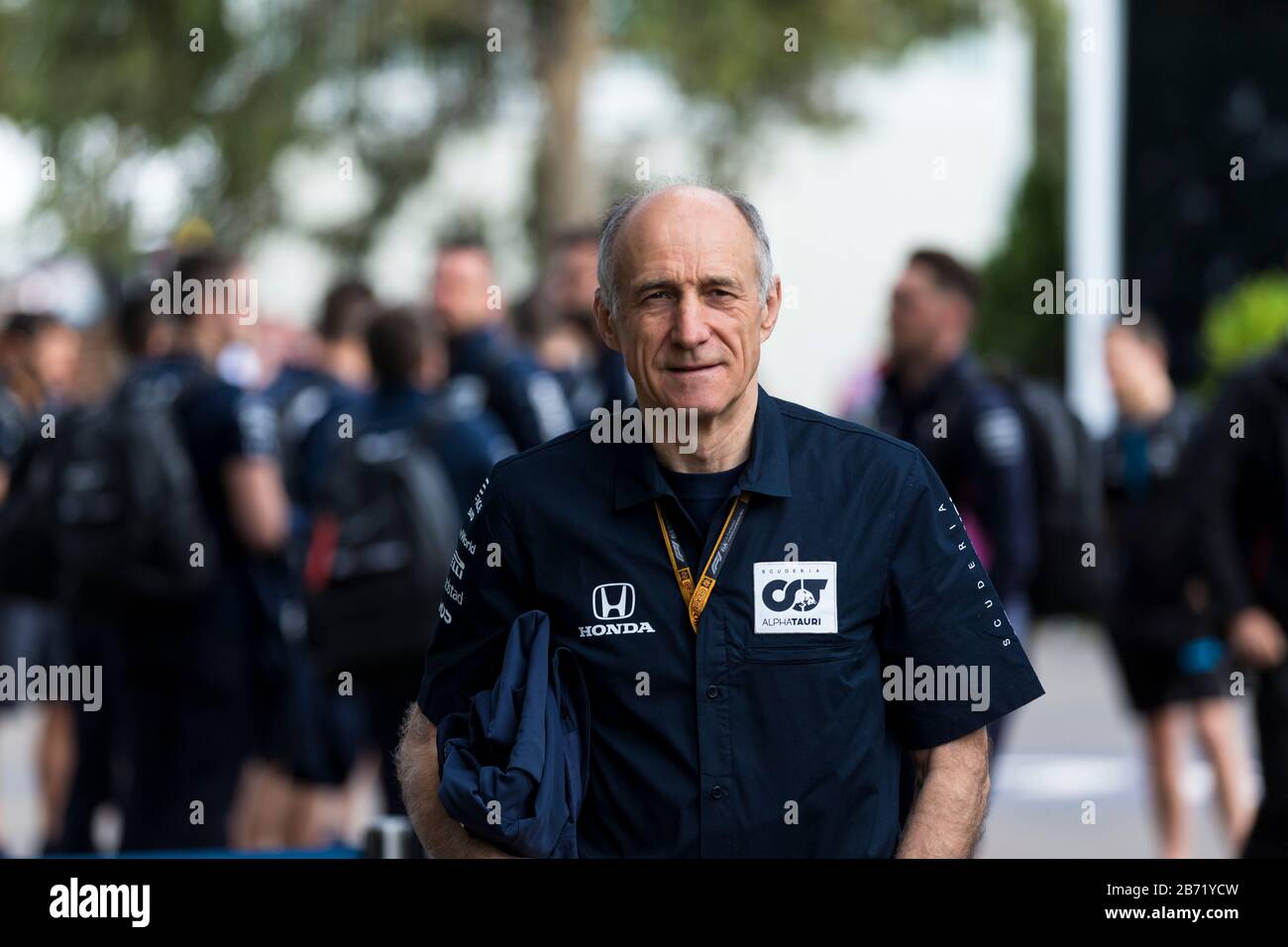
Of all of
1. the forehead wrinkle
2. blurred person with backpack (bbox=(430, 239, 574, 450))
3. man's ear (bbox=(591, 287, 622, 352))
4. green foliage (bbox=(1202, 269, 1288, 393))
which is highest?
green foliage (bbox=(1202, 269, 1288, 393))

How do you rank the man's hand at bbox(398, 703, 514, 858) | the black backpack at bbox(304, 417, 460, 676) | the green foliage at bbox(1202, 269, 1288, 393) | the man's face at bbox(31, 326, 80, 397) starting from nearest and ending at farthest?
1. the man's hand at bbox(398, 703, 514, 858)
2. the black backpack at bbox(304, 417, 460, 676)
3. the man's face at bbox(31, 326, 80, 397)
4. the green foliage at bbox(1202, 269, 1288, 393)

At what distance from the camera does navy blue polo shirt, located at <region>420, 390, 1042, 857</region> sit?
9.85ft

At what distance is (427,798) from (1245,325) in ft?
42.3

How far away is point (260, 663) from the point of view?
26.2ft

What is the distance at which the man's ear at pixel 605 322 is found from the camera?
3189mm

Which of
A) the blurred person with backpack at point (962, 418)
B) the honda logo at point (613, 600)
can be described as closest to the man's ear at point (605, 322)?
the honda logo at point (613, 600)

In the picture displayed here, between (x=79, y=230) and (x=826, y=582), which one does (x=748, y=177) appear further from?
(x=826, y=582)

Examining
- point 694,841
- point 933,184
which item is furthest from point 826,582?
point 933,184

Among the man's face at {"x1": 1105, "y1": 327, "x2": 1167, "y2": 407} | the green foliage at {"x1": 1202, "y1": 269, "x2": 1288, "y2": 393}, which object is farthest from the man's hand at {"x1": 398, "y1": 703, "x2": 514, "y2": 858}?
the green foliage at {"x1": 1202, "y1": 269, "x2": 1288, "y2": 393}

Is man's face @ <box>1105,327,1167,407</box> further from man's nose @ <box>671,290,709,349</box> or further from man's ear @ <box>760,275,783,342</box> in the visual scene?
man's nose @ <box>671,290,709,349</box>

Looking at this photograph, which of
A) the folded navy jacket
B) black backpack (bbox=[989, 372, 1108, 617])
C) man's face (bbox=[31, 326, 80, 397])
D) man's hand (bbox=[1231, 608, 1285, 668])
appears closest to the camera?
the folded navy jacket

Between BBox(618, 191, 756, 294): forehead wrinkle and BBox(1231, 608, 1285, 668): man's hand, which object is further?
BBox(1231, 608, 1285, 668): man's hand

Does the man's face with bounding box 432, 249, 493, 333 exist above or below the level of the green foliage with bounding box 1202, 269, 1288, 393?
below

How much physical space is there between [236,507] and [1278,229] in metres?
12.2
